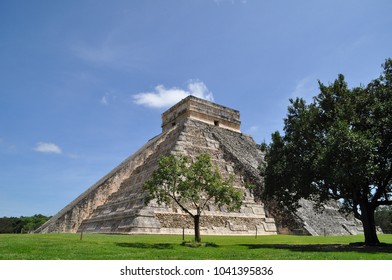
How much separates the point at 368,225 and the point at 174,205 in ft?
33.3

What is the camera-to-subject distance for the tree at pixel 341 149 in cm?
1321

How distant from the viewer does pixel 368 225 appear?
15102mm

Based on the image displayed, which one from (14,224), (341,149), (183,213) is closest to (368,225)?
(341,149)

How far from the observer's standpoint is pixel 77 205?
82.8ft

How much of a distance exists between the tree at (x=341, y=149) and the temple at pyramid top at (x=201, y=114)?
1632 centimetres

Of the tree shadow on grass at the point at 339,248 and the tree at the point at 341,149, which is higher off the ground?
the tree at the point at 341,149

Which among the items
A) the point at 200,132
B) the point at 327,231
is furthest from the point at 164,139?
the point at 327,231

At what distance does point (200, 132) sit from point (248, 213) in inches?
382

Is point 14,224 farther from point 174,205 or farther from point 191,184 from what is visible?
point 191,184

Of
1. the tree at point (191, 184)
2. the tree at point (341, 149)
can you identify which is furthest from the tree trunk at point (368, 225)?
the tree at point (191, 184)

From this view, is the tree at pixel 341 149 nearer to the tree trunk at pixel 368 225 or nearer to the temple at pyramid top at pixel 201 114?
the tree trunk at pixel 368 225

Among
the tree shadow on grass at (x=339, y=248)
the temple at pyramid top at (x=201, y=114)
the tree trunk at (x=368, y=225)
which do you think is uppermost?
the temple at pyramid top at (x=201, y=114)

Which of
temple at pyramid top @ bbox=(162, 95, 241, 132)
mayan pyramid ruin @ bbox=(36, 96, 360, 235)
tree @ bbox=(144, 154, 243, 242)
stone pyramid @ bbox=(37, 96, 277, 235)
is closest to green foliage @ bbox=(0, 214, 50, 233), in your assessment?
temple at pyramid top @ bbox=(162, 95, 241, 132)

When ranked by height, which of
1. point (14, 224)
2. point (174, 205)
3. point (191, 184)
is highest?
point (191, 184)
